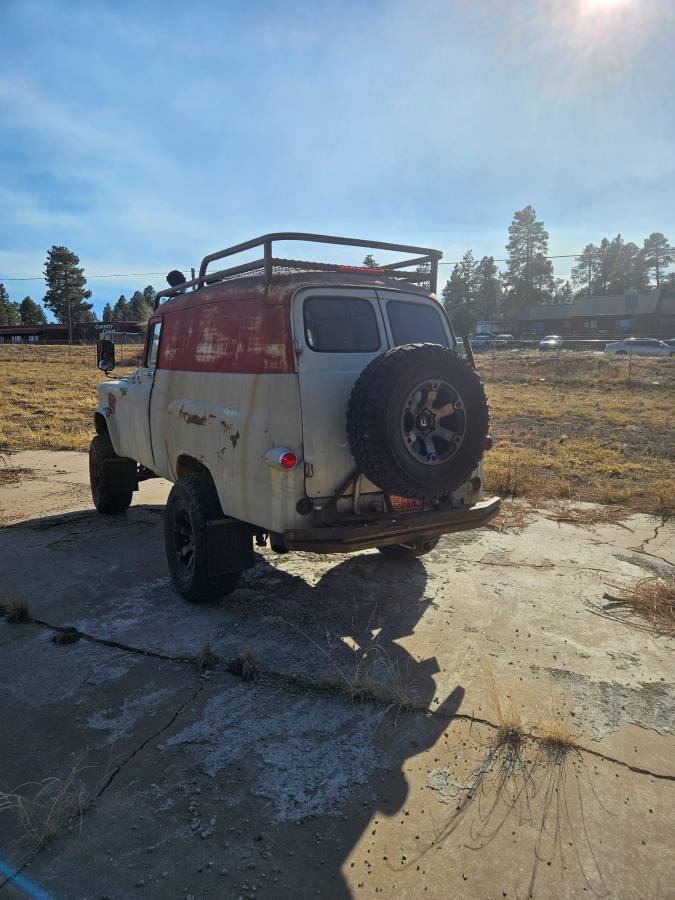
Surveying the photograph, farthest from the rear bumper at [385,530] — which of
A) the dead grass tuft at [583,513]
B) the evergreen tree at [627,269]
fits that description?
the evergreen tree at [627,269]

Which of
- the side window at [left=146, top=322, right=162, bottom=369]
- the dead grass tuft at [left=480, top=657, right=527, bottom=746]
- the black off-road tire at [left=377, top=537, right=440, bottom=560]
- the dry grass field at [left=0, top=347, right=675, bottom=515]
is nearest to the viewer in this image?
the dead grass tuft at [left=480, top=657, right=527, bottom=746]

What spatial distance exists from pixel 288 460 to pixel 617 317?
68.5 metres

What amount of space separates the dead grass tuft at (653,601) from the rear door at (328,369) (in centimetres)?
217

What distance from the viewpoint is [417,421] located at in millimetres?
3676

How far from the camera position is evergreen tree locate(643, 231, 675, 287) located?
300 ft

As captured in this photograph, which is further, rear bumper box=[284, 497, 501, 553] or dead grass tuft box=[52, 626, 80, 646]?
dead grass tuft box=[52, 626, 80, 646]

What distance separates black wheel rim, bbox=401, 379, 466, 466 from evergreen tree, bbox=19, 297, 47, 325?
104 meters

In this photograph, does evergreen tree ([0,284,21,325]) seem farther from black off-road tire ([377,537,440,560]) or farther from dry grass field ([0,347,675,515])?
black off-road tire ([377,537,440,560])

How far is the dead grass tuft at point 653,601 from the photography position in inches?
160

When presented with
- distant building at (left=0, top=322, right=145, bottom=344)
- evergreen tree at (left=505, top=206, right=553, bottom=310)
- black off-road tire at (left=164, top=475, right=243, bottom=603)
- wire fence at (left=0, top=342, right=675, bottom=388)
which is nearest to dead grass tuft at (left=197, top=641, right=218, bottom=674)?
black off-road tire at (left=164, top=475, right=243, bottom=603)

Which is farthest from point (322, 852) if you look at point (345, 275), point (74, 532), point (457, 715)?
point (74, 532)

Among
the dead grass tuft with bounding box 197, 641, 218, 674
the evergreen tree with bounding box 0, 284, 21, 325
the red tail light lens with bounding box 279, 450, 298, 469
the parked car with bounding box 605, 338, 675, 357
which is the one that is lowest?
the dead grass tuft with bounding box 197, 641, 218, 674

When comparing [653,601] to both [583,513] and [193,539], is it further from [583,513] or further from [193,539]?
[193,539]

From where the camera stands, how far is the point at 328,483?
3680 millimetres
